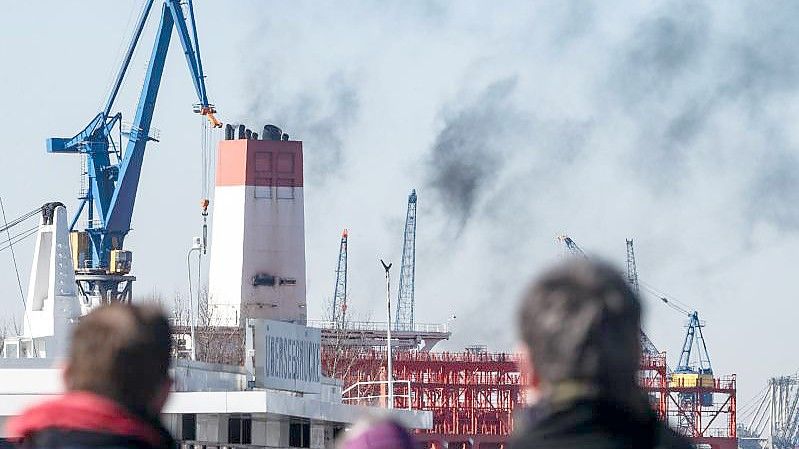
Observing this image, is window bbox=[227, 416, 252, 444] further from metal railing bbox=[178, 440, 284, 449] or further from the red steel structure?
the red steel structure

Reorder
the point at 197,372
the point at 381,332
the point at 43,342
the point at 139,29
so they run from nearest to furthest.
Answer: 1. the point at 197,372
2. the point at 43,342
3. the point at 139,29
4. the point at 381,332

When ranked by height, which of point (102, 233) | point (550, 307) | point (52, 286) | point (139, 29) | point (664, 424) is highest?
point (139, 29)

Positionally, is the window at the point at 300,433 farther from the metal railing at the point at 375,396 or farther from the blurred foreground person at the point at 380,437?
the blurred foreground person at the point at 380,437

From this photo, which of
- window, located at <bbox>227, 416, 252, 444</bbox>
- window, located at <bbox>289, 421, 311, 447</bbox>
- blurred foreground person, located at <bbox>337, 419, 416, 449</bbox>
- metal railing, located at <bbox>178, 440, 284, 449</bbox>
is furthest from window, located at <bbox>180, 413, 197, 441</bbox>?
blurred foreground person, located at <bbox>337, 419, 416, 449</bbox>

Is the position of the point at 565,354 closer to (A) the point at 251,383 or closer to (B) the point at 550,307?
(B) the point at 550,307

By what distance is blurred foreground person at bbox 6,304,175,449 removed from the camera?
473cm

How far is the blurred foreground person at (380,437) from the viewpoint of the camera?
5613mm

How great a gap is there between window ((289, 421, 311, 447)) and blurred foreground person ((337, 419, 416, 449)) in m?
35.1

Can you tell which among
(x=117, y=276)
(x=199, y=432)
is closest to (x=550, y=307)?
(x=199, y=432)

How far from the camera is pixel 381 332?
120 metres

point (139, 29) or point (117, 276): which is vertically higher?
point (139, 29)

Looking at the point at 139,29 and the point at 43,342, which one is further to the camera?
the point at 139,29

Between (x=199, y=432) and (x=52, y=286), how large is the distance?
868 cm

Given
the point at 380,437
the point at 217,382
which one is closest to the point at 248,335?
the point at 217,382
